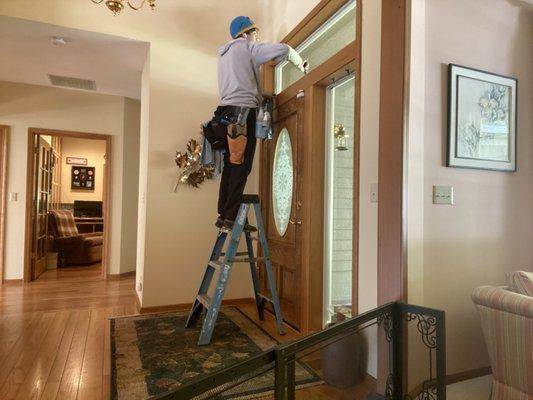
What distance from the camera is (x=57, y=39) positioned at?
3.36m

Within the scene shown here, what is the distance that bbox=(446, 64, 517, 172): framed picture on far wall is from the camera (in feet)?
6.70

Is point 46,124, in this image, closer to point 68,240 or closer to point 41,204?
point 41,204

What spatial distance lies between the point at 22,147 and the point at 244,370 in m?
4.93

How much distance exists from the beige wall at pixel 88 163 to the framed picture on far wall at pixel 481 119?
23.0 ft

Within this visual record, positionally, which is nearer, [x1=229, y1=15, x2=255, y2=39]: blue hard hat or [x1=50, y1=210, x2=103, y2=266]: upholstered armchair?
[x1=229, y1=15, x2=255, y2=39]: blue hard hat

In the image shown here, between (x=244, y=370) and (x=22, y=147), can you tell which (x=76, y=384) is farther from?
(x=22, y=147)

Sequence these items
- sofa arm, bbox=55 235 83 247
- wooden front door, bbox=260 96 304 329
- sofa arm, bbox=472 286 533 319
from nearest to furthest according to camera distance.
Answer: sofa arm, bbox=472 286 533 319, wooden front door, bbox=260 96 304 329, sofa arm, bbox=55 235 83 247

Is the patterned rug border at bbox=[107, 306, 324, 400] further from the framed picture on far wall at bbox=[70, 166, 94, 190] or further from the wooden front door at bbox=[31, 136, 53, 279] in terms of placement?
the framed picture on far wall at bbox=[70, 166, 94, 190]

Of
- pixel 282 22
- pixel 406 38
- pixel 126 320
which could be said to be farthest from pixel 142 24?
pixel 126 320

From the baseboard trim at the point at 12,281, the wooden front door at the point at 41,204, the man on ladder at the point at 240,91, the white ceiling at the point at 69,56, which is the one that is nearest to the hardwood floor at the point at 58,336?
the baseboard trim at the point at 12,281

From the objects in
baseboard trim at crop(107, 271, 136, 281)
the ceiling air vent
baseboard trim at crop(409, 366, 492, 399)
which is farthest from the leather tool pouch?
baseboard trim at crop(107, 271, 136, 281)

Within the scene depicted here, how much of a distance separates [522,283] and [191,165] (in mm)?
2714

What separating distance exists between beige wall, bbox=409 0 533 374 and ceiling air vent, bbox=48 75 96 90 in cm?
419

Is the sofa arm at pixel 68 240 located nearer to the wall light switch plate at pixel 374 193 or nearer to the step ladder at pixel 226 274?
the step ladder at pixel 226 274
